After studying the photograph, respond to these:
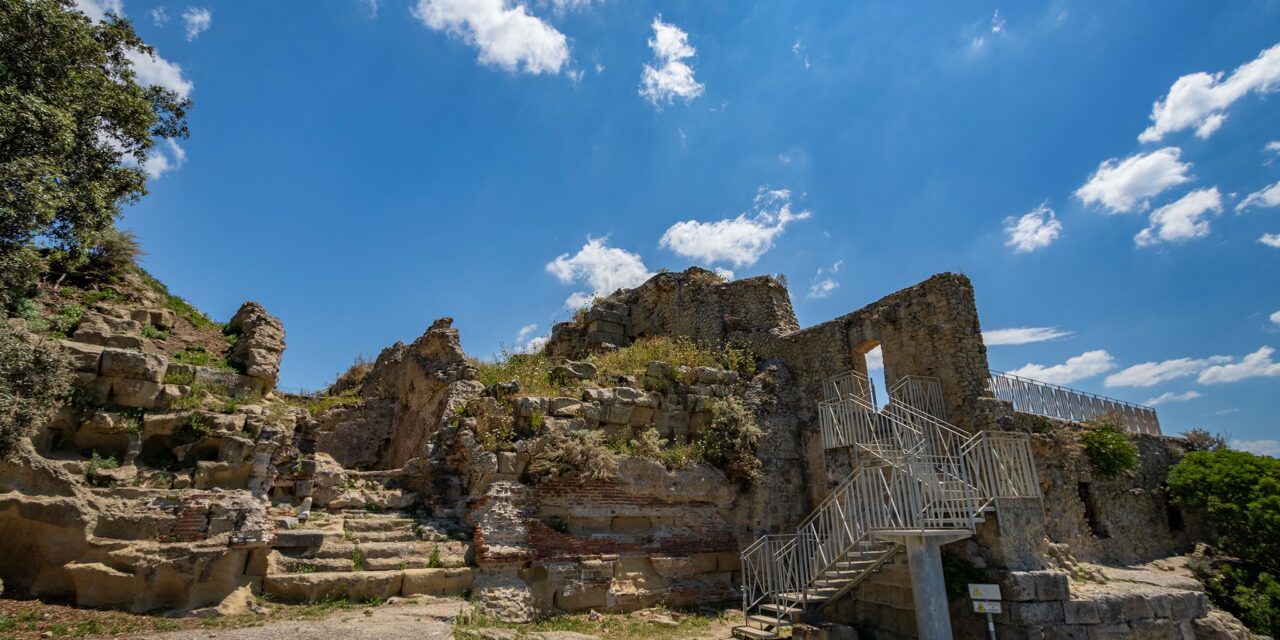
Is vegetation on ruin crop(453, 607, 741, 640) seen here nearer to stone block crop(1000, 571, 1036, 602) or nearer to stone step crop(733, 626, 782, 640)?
stone step crop(733, 626, 782, 640)

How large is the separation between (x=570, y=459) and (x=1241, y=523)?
15.4 meters

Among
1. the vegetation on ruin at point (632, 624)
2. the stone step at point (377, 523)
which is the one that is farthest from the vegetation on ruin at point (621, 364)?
the vegetation on ruin at point (632, 624)

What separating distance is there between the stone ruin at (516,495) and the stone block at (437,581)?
1.4 inches

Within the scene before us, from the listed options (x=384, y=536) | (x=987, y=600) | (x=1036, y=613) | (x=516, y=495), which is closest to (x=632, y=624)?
(x=516, y=495)

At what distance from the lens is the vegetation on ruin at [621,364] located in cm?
1268

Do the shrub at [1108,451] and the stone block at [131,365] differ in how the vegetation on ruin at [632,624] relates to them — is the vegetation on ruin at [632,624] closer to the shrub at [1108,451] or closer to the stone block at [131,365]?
the stone block at [131,365]

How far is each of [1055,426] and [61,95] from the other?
1943 centimetres

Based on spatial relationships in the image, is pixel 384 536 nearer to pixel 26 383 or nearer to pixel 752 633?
pixel 26 383

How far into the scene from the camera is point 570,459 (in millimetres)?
11180

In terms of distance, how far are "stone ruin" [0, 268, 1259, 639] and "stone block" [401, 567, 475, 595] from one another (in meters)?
0.03

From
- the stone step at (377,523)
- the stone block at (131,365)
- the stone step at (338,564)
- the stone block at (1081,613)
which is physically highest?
the stone block at (131,365)

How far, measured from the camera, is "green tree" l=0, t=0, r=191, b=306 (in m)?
7.96

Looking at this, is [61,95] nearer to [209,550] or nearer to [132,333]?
[132,333]

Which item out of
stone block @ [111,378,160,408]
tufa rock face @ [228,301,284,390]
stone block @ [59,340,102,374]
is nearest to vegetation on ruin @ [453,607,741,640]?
stone block @ [111,378,160,408]
